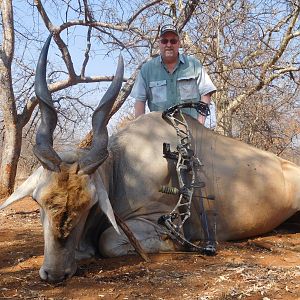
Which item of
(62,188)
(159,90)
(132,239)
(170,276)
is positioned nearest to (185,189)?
(132,239)

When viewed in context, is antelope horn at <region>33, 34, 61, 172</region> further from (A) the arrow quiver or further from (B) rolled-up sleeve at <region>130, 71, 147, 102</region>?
(B) rolled-up sleeve at <region>130, 71, 147, 102</region>

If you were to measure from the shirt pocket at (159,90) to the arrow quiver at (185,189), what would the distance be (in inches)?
23.4

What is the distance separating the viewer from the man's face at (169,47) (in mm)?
5355

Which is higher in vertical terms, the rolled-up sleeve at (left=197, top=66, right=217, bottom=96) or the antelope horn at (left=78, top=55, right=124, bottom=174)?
the rolled-up sleeve at (left=197, top=66, right=217, bottom=96)

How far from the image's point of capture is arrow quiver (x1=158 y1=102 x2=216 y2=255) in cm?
412

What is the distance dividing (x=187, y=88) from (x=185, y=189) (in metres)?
1.55

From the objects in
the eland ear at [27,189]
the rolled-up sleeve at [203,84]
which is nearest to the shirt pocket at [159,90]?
the rolled-up sleeve at [203,84]

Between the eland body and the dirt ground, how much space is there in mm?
167

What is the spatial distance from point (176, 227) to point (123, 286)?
1.06 meters

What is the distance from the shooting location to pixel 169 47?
5.36 metres

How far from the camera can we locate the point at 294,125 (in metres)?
18.6

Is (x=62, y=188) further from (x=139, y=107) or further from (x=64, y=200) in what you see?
(x=139, y=107)

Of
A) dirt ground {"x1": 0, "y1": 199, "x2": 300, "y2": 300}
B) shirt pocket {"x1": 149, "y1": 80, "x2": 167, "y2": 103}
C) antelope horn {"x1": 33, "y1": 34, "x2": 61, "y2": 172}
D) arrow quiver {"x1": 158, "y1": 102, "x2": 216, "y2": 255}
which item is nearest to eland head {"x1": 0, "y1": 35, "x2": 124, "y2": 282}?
antelope horn {"x1": 33, "y1": 34, "x2": 61, "y2": 172}

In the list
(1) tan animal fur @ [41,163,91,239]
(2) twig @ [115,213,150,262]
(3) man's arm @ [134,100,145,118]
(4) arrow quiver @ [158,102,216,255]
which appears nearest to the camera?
(1) tan animal fur @ [41,163,91,239]
